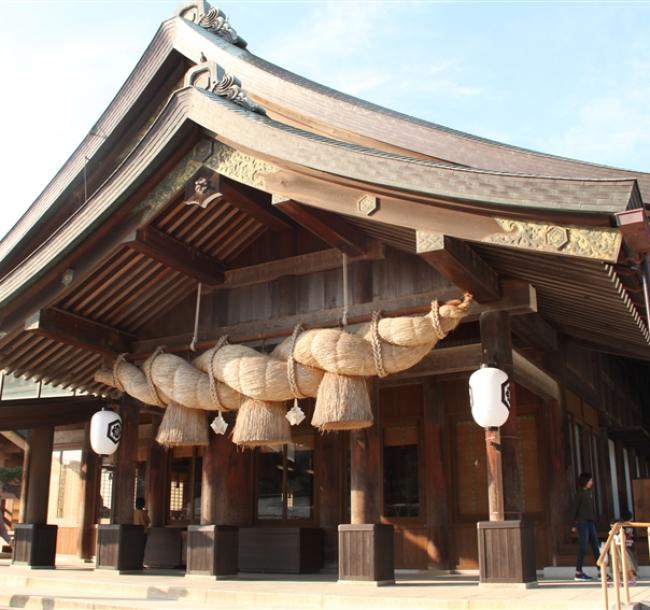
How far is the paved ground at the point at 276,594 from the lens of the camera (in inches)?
249

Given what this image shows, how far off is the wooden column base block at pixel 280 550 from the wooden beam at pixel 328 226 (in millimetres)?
4227

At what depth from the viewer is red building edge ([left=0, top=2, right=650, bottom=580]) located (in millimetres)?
7098

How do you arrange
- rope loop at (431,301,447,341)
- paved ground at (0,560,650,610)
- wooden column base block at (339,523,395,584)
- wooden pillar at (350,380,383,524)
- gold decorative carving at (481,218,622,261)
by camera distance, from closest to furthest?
gold decorative carving at (481,218,622,261)
paved ground at (0,560,650,610)
rope loop at (431,301,447,341)
wooden column base block at (339,523,395,584)
wooden pillar at (350,380,383,524)

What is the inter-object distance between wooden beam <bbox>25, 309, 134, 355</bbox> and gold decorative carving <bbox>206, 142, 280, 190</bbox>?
2911 millimetres

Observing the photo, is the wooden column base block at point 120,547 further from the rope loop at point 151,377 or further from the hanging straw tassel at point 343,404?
the hanging straw tassel at point 343,404

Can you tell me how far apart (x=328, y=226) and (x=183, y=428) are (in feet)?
10.4

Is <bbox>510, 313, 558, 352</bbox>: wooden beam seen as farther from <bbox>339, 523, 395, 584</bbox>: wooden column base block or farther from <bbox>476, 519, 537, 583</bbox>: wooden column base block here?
<bbox>339, 523, 395, 584</bbox>: wooden column base block

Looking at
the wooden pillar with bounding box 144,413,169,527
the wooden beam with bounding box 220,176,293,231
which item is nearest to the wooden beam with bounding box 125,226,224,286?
the wooden beam with bounding box 220,176,293,231

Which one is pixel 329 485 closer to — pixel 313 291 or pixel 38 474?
pixel 313 291

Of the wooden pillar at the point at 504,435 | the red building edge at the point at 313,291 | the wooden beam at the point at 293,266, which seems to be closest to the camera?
the red building edge at the point at 313,291

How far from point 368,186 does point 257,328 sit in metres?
2.91

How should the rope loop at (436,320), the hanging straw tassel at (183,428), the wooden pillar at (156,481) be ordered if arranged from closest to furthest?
1. the rope loop at (436,320)
2. the hanging straw tassel at (183,428)
3. the wooden pillar at (156,481)

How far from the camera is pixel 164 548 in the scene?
478 inches

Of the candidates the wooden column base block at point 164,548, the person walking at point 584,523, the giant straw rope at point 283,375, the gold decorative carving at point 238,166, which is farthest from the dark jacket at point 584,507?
the wooden column base block at point 164,548
